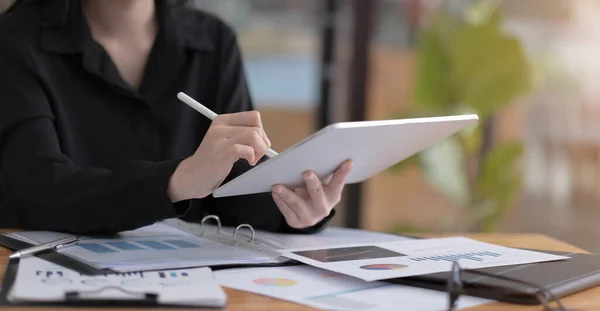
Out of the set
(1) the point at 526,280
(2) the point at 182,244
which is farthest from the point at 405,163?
(1) the point at 526,280

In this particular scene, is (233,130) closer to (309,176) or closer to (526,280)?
(309,176)

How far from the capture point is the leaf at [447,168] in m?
2.66

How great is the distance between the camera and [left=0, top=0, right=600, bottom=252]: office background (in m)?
3.07

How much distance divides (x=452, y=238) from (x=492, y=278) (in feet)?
1.01

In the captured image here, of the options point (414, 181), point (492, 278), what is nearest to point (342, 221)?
point (414, 181)

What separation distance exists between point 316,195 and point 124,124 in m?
0.44

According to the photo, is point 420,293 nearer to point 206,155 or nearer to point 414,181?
point 206,155

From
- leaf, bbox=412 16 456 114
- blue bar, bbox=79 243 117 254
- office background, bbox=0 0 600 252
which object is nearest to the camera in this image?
blue bar, bbox=79 243 117 254

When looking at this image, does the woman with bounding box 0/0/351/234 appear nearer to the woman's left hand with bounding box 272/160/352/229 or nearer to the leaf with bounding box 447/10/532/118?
the woman's left hand with bounding box 272/160/352/229

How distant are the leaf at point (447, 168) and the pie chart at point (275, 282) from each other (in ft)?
5.84

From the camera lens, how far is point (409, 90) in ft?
10.2

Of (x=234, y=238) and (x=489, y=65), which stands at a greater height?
(x=489, y=65)

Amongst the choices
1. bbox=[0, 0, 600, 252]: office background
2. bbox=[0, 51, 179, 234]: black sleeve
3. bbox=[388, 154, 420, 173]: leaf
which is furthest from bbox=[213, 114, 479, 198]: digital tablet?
bbox=[0, 0, 600, 252]: office background

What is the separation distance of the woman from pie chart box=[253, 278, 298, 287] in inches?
5.9
